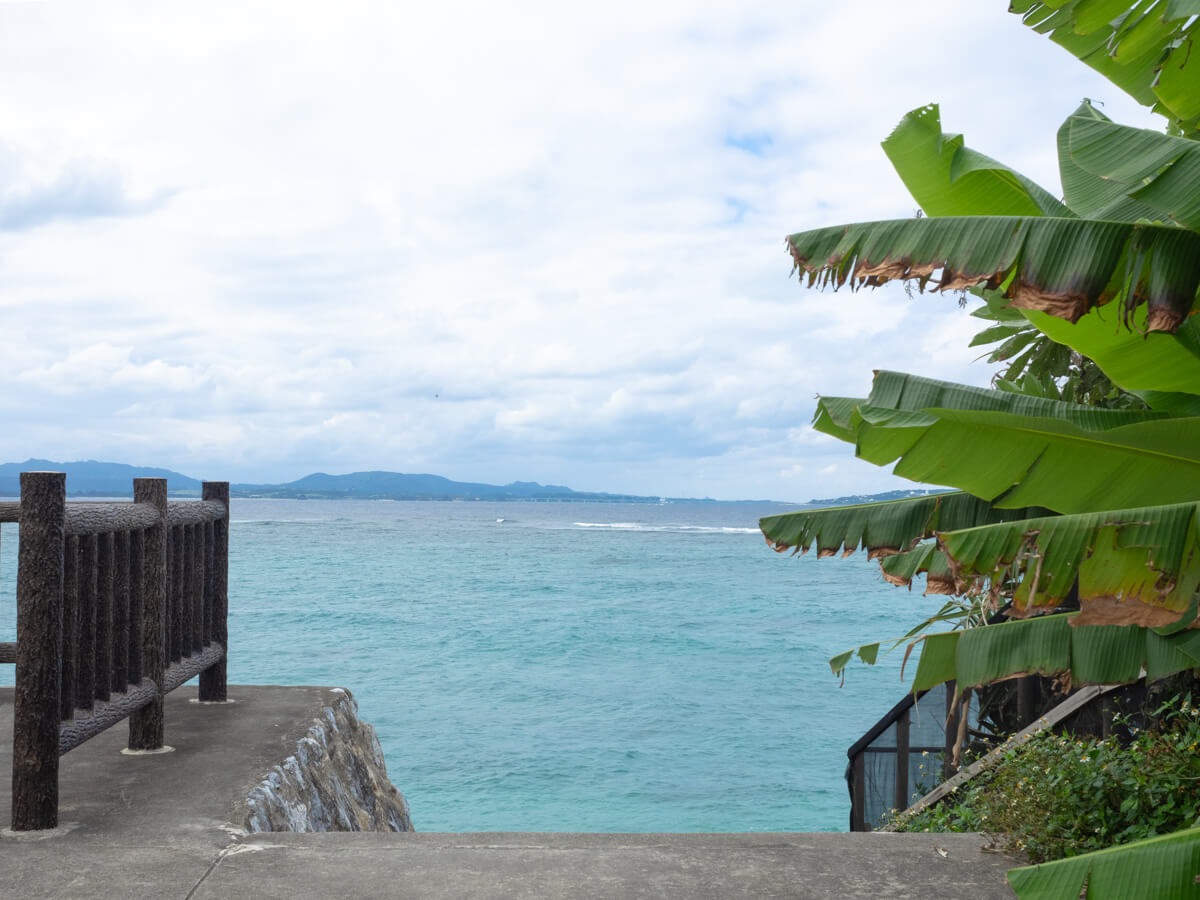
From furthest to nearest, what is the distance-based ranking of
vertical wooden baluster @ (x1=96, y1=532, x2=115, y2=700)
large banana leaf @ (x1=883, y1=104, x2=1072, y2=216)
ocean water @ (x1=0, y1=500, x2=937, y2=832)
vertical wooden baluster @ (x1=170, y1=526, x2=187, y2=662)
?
ocean water @ (x1=0, y1=500, x2=937, y2=832) → vertical wooden baluster @ (x1=170, y1=526, x2=187, y2=662) → vertical wooden baluster @ (x1=96, y1=532, x2=115, y2=700) → large banana leaf @ (x1=883, y1=104, x2=1072, y2=216)

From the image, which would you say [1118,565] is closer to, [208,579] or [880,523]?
[880,523]

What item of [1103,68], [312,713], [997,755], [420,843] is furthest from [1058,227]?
[312,713]

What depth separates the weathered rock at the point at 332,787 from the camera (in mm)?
4802

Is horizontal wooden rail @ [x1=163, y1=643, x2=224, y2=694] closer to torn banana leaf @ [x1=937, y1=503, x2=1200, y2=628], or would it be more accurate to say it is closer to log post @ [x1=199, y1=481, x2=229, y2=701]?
log post @ [x1=199, y1=481, x2=229, y2=701]

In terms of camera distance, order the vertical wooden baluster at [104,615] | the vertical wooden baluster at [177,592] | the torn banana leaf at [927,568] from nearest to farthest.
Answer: the torn banana leaf at [927,568]
the vertical wooden baluster at [104,615]
the vertical wooden baluster at [177,592]

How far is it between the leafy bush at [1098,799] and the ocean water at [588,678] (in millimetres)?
11544

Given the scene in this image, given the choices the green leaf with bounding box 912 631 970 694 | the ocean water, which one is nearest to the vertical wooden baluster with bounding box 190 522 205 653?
the green leaf with bounding box 912 631 970 694

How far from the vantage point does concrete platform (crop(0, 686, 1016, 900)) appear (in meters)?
3.65

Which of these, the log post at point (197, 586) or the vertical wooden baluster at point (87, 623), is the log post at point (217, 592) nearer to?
the log post at point (197, 586)

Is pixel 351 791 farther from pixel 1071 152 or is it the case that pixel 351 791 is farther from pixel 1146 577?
pixel 1071 152

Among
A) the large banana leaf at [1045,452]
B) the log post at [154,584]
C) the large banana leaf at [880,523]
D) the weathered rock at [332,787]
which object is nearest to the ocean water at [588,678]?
the weathered rock at [332,787]

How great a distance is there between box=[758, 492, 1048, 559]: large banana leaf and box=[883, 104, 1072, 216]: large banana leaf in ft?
4.06

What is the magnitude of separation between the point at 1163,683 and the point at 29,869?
578cm

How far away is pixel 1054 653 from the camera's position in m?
3.82
